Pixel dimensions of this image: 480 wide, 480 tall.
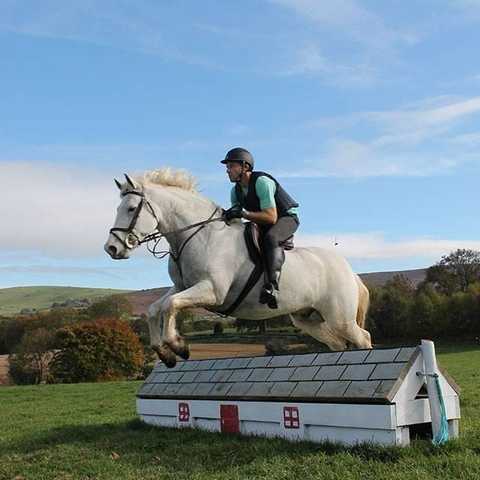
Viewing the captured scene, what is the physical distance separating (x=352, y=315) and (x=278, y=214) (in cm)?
157

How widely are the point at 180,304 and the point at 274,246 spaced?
1.19 meters

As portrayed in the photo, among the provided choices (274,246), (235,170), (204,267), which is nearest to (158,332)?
(204,267)

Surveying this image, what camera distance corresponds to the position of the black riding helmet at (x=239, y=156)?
7.08 meters

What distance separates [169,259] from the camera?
7.18m

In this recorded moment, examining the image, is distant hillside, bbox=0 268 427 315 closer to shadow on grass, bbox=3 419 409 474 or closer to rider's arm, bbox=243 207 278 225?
shadow on grass, bbox=3 419 409 474

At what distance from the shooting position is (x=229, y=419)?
26.1 feet

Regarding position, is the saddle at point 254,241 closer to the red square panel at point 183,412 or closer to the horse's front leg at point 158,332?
the horse's front leg at point 158,332

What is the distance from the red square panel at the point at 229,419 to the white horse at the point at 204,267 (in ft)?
4.57

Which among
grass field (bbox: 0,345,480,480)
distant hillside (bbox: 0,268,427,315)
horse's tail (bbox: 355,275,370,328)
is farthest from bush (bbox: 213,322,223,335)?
distant hillside (bbox: 0,268,427,315)

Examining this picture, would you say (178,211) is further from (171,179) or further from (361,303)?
(361,303)

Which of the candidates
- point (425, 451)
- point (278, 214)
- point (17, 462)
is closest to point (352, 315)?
point (278, 214)

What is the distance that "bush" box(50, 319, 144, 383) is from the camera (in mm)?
36781

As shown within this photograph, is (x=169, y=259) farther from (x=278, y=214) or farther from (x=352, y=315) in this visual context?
(x=352, y=315)

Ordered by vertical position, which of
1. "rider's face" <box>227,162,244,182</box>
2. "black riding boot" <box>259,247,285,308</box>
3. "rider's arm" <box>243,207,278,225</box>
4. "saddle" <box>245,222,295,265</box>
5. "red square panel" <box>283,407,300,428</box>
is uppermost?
"rider's face" <box>227,162,244,182</box>
